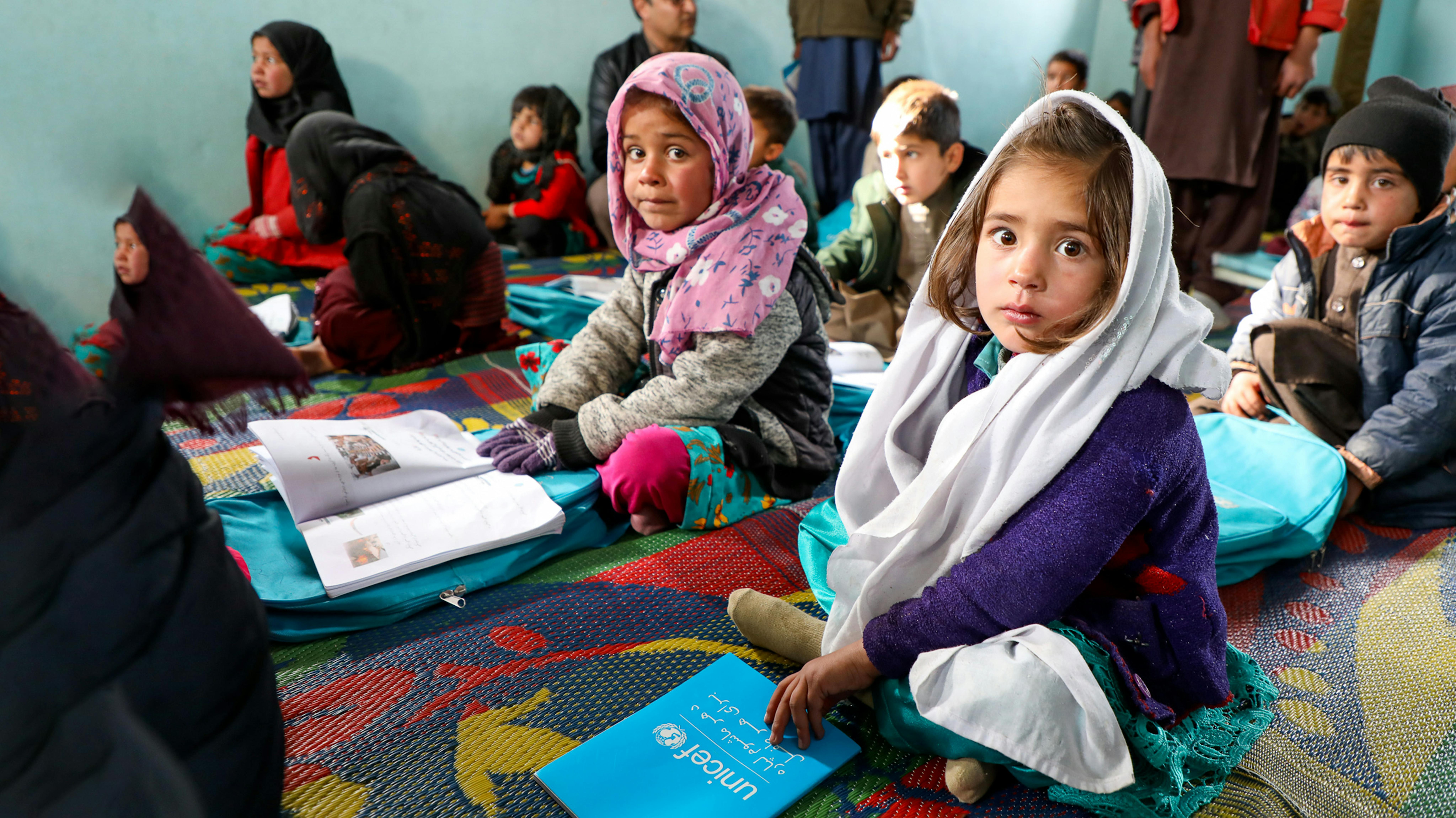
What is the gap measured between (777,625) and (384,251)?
5.08ft

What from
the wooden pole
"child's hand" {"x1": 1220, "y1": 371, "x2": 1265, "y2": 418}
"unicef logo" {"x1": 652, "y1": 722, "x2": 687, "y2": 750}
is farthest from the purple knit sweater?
the wooden pole

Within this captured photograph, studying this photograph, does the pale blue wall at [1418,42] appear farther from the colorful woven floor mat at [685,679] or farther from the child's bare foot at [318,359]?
the child's bare foot at [318,359]

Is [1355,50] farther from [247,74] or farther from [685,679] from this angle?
[247,74]

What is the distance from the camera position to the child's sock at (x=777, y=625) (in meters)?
1.02

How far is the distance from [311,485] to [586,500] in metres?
0.41

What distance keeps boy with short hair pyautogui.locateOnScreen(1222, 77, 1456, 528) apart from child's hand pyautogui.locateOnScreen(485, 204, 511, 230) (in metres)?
2.99

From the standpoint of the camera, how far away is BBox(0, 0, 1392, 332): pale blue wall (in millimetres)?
1237

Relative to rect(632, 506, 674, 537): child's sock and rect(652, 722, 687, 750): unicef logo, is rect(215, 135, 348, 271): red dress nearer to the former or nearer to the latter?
rect(632, 506, 674, 537): child's sock

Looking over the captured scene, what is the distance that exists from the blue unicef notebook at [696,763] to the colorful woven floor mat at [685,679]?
0.09 feet

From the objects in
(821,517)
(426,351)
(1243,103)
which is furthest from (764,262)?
(1243,103)

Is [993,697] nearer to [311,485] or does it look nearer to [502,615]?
[502,615]

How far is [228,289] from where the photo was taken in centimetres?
49

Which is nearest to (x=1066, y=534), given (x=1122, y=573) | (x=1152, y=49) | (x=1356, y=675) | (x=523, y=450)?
(x=1122, y=573)

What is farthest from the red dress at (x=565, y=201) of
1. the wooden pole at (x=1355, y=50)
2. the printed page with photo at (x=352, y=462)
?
the wooden pole at (x=1355, y=50)
